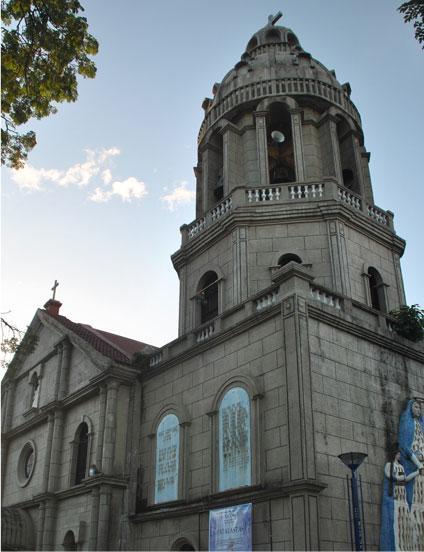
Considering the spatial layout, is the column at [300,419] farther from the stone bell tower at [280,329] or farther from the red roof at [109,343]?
the red roof at [109,343]

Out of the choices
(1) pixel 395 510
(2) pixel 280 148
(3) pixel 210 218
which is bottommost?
(1) pixel 395 510

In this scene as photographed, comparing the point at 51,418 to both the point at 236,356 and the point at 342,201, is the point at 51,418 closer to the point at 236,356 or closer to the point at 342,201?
the point at 236,356

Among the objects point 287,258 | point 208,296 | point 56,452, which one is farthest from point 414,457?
point 56,452

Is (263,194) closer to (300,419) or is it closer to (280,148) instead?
(280,148)

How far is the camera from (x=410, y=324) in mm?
18125

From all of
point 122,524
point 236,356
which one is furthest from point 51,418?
point 236,356

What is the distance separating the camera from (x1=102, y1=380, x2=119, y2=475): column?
1938 centimetres

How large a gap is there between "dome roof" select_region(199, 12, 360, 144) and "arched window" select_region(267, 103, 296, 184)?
991mm

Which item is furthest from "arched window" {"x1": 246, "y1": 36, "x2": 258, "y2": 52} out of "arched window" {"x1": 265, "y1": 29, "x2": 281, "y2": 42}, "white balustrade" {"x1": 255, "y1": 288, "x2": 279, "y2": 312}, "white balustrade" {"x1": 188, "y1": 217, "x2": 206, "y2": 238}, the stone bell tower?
"white balustrade" {"x1": 255, "y1": 288, "x2": 279, "y2": 312}

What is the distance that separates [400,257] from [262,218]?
A: 6.03 m

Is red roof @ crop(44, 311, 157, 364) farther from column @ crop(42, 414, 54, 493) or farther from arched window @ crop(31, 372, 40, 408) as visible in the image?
column @ crop(42, 414, 54, 493)

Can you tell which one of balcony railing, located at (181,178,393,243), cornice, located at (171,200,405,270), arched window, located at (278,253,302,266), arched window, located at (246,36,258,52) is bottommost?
arched window, located at (278,253,302,266)

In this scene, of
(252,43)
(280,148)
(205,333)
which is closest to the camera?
(205,333)

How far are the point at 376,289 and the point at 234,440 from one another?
8.72 m
